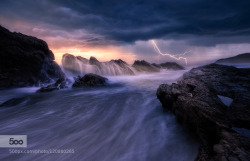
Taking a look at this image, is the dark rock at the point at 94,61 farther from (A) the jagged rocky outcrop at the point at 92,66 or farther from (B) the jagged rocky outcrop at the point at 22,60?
(B) the jagged rocky outcrop at the point at 22,60

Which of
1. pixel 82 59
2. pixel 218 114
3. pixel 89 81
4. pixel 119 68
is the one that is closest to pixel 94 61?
pixel 82 59

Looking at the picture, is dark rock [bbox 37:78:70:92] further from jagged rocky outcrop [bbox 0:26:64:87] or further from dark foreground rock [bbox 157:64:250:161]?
dark foreground rock [bbox 157:64:250:161]

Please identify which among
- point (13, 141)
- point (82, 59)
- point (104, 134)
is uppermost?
point (82, 59)

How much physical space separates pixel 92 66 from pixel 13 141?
20.5 m

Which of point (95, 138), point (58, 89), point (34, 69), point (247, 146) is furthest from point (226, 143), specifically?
point (34, 69)

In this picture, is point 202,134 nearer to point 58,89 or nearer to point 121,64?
point 58,89

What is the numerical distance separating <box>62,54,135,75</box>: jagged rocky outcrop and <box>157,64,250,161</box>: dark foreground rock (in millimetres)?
18666

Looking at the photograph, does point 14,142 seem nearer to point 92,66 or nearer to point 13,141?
point 13,141

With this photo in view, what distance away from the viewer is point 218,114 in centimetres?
231

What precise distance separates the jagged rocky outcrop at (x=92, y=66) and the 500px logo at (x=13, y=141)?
1773cm

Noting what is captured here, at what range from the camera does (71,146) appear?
8.44 ft

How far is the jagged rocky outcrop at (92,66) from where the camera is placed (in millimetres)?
20844

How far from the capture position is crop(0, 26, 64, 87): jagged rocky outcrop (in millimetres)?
9250

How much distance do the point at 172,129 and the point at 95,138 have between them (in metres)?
1.97
